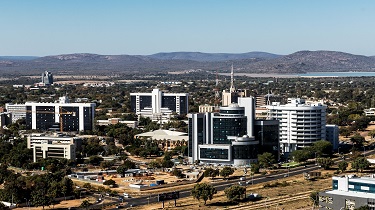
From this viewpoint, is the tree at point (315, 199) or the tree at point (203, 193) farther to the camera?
the tree at point (203, 193)

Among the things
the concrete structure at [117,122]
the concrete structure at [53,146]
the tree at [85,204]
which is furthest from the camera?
the concrete structure at [117,122]

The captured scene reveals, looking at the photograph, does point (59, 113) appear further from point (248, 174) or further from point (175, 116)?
point (248, 174)

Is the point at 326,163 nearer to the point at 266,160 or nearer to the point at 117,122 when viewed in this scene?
the point at 266,160

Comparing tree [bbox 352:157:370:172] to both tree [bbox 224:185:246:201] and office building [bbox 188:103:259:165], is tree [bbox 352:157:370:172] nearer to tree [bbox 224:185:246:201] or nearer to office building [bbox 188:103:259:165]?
office building [bbox 188:103:259:165]

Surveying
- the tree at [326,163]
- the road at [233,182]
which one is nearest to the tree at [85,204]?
the road at [233,182]

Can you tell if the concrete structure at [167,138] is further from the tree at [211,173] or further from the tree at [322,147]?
the tree at [211,173]

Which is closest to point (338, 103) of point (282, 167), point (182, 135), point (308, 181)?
point (182, 135)

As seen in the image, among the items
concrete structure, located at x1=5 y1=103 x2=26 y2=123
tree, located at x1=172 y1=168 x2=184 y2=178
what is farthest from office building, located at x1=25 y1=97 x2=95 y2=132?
tree, located at x1=172 y1=168 x2=184 y2=178
